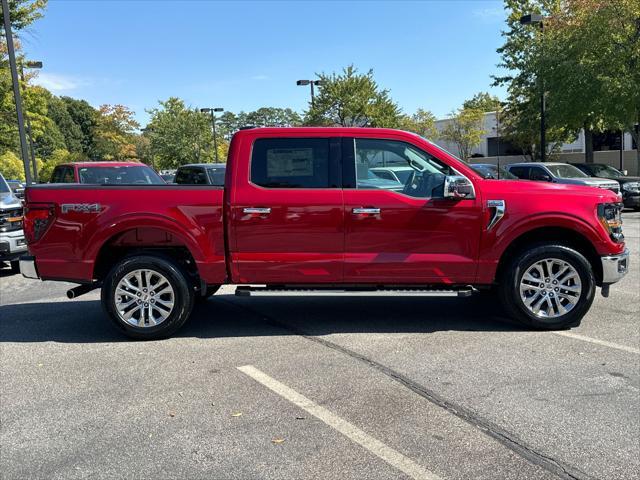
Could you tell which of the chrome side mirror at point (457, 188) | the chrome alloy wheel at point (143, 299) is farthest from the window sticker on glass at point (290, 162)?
the chrome alloy wheel at point (143, 299)

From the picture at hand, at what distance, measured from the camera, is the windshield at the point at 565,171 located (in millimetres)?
16878

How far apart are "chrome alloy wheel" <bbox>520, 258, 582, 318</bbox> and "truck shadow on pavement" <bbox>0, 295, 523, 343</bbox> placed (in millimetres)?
368

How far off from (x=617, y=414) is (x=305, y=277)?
2.86 meters

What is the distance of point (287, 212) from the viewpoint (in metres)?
5.39

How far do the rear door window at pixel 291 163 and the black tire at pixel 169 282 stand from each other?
120cm

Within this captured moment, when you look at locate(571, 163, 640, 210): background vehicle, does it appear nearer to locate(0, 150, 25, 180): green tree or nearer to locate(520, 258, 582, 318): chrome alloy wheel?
locate(520, 258, 582, 318): chrome alloy wheel

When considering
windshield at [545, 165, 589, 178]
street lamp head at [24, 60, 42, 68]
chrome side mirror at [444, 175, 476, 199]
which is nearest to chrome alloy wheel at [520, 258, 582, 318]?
chrome side mirror at [444, 175, 476, 199]

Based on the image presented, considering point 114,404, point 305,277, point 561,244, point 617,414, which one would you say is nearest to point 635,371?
point 617,414

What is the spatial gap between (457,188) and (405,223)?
58 centimetres

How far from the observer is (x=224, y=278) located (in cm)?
557

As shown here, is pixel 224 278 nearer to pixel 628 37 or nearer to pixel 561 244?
pixel 561 244

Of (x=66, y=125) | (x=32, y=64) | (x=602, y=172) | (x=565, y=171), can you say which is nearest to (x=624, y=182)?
(x=602, y=172)

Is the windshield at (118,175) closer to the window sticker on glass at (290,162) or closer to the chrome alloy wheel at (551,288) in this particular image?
the window sticker on glass at (290,162)

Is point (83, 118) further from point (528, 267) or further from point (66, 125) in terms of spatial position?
point (528, 267)
